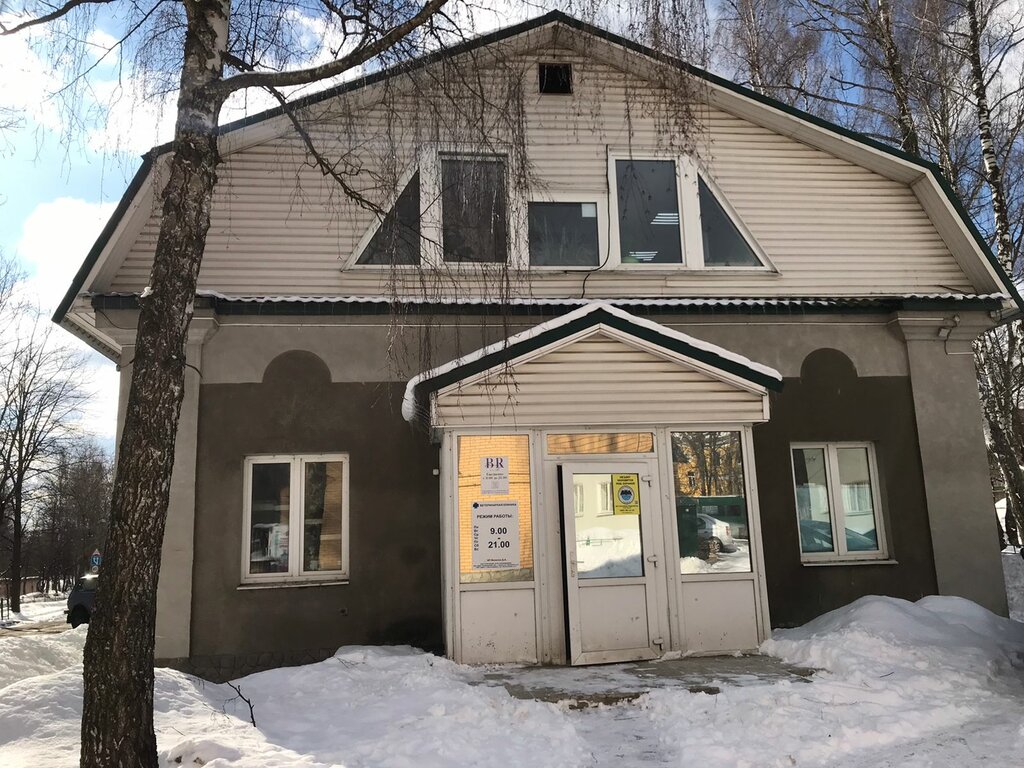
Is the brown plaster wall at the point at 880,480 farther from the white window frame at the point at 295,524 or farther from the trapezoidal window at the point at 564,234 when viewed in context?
the white window frame at the point at 295,524

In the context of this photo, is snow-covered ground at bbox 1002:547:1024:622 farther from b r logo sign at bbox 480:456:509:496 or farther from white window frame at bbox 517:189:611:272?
b r logo sign at bbox 480:456:509:496

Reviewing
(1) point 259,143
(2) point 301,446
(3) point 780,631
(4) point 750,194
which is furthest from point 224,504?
(4) point 750,194

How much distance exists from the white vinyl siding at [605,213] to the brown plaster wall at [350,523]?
135cm

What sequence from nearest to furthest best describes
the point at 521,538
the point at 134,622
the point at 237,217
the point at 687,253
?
the point at 134,622
the point at 521,538
the point at 237,217
the point at 687,253

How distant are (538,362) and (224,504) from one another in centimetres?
395

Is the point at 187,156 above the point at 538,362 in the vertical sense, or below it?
above

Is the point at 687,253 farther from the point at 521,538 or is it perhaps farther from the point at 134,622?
the point at 134,622

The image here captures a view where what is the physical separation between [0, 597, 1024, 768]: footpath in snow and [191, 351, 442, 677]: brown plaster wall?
1066 millimetres

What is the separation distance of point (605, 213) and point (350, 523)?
512cm

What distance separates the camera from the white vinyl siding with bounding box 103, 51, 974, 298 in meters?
9.62

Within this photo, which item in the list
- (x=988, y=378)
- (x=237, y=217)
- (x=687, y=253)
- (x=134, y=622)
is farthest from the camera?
(x=988, y=378)

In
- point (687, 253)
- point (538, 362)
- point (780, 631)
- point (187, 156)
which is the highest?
point (687, 253)

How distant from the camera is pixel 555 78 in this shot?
1071 centimetres

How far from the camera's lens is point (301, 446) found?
925 cm
